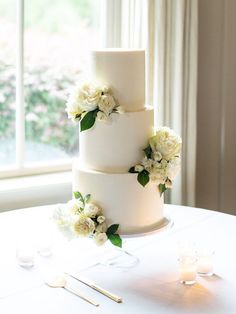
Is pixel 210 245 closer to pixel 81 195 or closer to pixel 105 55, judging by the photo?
pixel 81 195

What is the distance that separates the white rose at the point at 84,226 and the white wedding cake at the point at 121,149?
0.08 m

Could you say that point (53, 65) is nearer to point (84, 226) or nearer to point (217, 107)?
point (217, 107)

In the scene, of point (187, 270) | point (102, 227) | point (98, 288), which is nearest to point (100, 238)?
point (102, 227)

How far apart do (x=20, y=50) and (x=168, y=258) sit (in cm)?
122

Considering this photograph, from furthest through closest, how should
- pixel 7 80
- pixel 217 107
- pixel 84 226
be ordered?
pixel 217 107 → pixel 7 80 → pixel 84 226

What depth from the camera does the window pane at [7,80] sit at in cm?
253

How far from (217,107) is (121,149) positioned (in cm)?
136

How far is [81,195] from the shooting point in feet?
5.63

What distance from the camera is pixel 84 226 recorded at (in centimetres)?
162

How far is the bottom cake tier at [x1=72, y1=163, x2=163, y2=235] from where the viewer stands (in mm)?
1679

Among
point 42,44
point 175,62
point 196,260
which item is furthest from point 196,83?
point 196,260

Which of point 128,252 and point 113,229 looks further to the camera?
point 128,252

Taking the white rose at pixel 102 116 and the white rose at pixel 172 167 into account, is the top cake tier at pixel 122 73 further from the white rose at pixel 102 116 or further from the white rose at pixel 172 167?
the white rose at pixel 172 167

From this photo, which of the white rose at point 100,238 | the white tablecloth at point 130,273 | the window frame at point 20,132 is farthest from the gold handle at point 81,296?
the window frame at point 20,132
